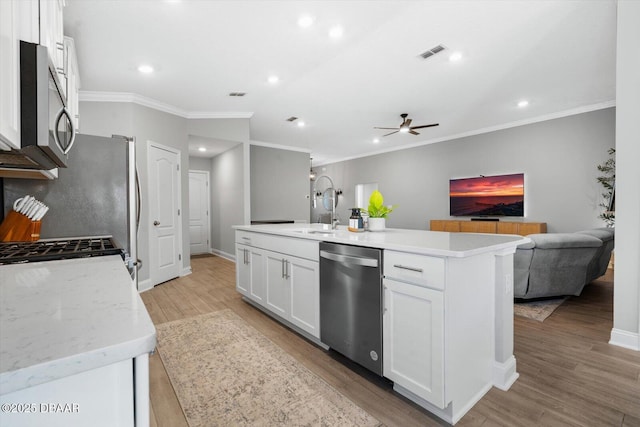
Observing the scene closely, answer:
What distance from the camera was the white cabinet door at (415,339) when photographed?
1.49 meters

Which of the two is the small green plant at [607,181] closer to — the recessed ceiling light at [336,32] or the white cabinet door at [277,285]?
the recessed ceiling light at [336,32]

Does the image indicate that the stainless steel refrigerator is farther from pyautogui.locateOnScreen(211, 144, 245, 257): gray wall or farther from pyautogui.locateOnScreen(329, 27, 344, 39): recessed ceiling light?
pyautogui.locateOnScreen(211, 144, 245, 257): gray wall

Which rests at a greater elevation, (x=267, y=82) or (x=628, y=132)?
(x=267, y=82)

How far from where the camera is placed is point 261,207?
7246 millimetres

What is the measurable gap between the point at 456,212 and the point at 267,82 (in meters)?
5.01

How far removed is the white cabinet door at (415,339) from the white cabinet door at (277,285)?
1.10 meters

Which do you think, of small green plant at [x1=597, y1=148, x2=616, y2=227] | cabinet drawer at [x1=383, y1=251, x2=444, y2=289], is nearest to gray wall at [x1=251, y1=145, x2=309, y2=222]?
cabinet drawer at [x1=383, y1=251, x2=444, y2=289]

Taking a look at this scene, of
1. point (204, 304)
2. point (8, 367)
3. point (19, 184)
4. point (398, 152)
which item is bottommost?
point (204, 304)

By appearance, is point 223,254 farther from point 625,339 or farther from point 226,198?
point 625,339

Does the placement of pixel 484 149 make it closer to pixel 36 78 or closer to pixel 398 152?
pixel 398 152

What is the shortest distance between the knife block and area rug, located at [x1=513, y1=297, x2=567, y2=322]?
4.00 meters

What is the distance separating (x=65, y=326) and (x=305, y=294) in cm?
192

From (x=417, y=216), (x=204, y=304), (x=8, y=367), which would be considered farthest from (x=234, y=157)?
(x=8, y=367)

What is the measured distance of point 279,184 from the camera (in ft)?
24.9
